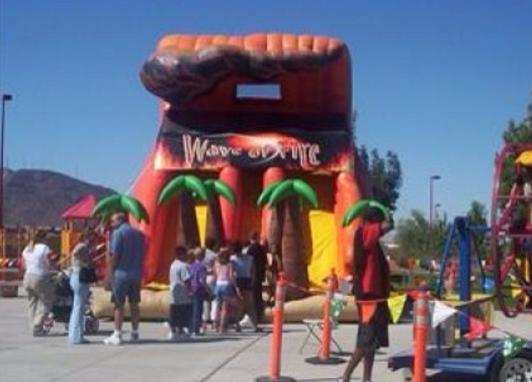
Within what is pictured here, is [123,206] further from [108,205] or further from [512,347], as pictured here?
[512,347]

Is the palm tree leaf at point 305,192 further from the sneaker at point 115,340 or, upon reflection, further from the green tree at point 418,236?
the green tree at point 418,236

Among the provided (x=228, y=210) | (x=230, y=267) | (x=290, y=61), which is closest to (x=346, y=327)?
(x=230, y=267)

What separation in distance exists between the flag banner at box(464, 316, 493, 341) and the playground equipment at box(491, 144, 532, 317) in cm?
27

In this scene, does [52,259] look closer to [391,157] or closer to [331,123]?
[331,123]

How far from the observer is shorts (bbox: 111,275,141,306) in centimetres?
1466

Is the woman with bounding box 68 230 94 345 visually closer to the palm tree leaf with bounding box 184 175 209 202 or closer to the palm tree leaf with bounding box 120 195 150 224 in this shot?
the palm tree leaf with bounding box 120 195 150 224

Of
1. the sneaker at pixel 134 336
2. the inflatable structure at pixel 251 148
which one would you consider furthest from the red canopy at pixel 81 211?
the sneaker at pixel 134 336

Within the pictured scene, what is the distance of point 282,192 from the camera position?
2114 cm

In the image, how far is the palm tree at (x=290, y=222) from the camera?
824 inches

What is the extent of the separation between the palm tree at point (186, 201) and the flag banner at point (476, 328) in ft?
35.1

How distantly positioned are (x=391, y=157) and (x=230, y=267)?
145ft

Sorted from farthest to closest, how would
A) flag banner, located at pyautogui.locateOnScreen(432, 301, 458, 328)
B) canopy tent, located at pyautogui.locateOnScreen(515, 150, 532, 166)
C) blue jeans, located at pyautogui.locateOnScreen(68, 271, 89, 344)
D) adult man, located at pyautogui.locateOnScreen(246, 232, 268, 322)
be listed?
adult man, located at pyautogui.locateOnScreen(246, 232, 268, 322) < blue jeans, located at pyautogui.locateOnScreen(68, 271, 89, 344) < canopy tent, located at pyautogui.locateOnScreen(515, 150, 532, 166) < flag banner, located at pyautogui.locateOnScreen(432, 301, 458, 328)

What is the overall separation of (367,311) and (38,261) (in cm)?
730

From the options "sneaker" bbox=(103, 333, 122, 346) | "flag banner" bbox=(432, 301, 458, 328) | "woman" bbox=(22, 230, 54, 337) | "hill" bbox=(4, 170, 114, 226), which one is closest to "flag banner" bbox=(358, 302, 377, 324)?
"flag banner" bbox=(432, 301, 458, 328)
